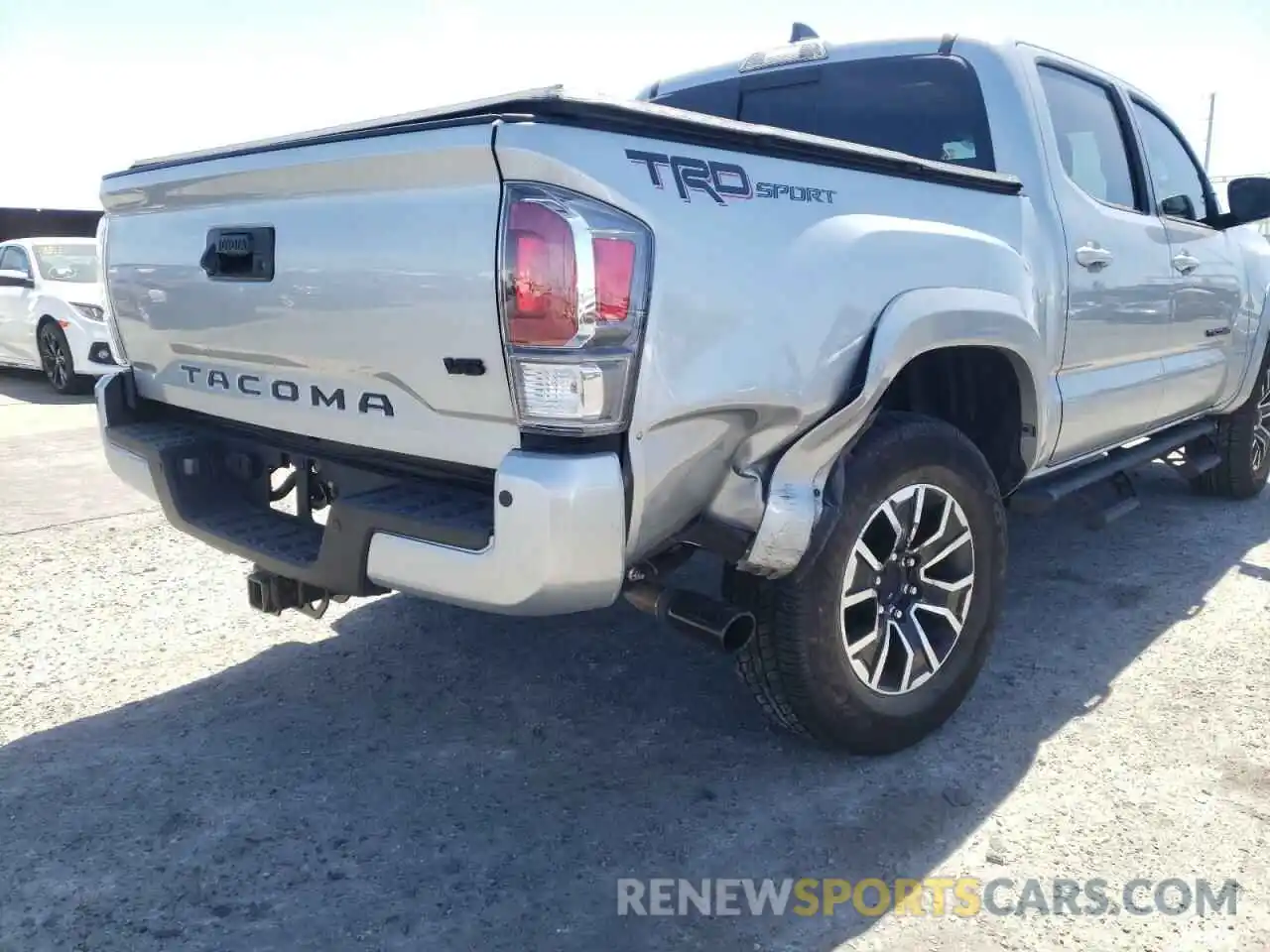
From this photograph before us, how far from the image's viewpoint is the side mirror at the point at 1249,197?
4.27m

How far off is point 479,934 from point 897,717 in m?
1.28

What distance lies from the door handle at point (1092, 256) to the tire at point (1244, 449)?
2.35 meters

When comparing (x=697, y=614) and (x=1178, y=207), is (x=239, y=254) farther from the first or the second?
(x=1178, y=207)

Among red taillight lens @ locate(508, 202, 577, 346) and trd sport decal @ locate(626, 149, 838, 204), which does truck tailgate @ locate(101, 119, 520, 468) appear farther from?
trd sport decal @ locate(626, 149, 838, 204)

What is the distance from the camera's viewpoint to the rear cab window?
3.38 meters

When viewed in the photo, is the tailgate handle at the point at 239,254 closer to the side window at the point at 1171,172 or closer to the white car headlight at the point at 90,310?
the side window at the point at 1171,172

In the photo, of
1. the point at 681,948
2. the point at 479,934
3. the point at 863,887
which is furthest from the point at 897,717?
the point at 479,934

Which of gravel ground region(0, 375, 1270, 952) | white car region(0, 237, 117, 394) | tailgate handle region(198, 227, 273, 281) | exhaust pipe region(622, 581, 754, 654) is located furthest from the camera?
white car region(0, 237, 117, 394)

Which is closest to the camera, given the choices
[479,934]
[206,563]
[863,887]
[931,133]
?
[479,934]

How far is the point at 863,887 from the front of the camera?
7.63 feet

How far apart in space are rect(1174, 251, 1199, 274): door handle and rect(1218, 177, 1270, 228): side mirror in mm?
331

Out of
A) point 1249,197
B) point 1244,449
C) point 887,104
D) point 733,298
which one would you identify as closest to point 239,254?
point 733,298

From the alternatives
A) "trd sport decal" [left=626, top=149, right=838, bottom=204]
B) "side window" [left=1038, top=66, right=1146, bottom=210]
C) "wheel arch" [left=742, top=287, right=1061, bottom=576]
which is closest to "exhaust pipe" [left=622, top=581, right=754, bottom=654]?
"wheel arch" [left=742, top=287, right=1061, bottom=576]

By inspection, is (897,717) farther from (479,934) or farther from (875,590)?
(479,934)
